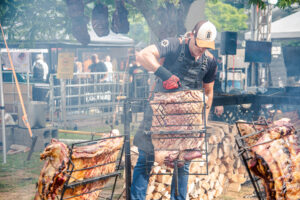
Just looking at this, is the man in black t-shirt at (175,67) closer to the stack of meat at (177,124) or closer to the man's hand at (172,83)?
the man's hand at (172,83)

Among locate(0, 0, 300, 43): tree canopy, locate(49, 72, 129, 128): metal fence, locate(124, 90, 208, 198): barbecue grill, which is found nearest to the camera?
locate(124, 90, 208, 198): barbecue grill

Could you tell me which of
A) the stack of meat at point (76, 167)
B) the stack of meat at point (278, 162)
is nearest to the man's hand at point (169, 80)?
the stack of meat at point (76, 167)

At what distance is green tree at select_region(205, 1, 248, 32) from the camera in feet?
119

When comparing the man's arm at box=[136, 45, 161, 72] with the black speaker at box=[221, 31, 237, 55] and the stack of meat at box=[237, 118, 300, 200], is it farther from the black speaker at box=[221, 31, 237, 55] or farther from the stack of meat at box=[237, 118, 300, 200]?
the black speaker at box=[221, 31, 237, 55]

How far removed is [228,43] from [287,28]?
7205 mm

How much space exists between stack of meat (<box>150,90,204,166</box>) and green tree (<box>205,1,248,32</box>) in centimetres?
3371

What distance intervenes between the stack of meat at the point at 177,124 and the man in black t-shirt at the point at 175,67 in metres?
0.22

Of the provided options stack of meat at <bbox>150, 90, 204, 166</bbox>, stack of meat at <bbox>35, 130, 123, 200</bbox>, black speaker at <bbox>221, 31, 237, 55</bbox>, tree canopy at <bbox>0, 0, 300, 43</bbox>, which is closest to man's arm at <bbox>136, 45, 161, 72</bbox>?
stack of meat at <bbox>150, 90, 204, 166</bbox>

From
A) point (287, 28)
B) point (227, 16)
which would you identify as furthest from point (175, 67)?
point (227, 16)

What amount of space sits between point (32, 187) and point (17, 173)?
1103mm

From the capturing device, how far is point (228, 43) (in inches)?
429

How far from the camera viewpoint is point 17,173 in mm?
7805

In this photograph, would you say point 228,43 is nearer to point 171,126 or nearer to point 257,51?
point 257,51

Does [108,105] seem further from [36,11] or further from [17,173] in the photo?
[17,173]
